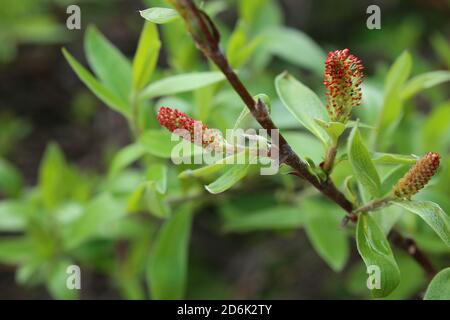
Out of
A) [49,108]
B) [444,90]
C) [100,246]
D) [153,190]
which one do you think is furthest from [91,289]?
[444,90]

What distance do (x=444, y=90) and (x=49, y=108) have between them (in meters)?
1.48

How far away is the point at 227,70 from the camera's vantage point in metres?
0.73

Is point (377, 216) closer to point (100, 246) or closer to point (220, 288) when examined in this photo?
point (100, 246)

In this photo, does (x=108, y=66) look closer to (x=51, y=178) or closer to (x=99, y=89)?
(x=99, y=89)

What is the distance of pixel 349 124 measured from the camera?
806mm

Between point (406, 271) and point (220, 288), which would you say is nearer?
point (406, 271)

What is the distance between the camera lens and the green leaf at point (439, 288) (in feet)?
2.62

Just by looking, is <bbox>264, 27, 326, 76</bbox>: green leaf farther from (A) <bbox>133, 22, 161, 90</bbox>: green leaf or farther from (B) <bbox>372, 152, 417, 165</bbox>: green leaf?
(B) <bbox>372, 152, 417, 165</bbox>: green leaf

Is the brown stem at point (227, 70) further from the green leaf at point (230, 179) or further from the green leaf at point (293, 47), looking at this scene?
the green leaf at point (293, 47)

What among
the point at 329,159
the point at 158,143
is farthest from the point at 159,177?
the point at 329,159

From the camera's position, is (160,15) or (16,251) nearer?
(160,15)

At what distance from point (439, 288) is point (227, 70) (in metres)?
0.40

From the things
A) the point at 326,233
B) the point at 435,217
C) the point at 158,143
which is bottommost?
the point at 326,233

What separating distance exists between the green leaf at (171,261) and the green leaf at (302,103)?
448mm
